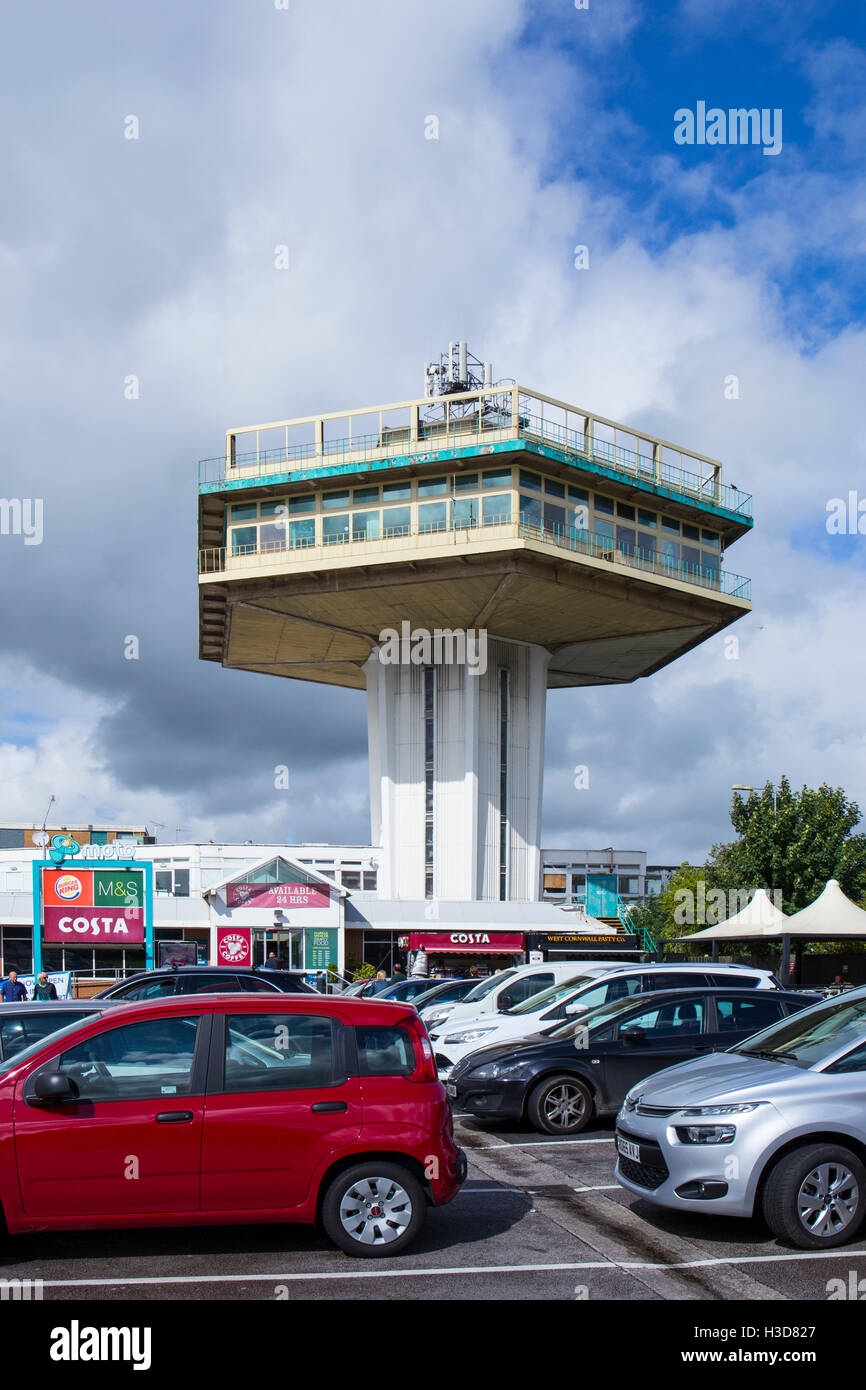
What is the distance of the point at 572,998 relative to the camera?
14.6 m

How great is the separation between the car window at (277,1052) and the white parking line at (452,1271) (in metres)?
1.06

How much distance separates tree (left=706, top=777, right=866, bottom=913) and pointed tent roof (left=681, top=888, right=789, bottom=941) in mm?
17909

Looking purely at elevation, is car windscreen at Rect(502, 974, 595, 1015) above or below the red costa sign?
above

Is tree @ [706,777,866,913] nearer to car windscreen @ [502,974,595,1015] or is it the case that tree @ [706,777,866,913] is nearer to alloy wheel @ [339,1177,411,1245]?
car windscreen @ [502,974,595,1015]

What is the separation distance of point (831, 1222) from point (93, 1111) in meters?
4.61

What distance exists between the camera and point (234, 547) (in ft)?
160

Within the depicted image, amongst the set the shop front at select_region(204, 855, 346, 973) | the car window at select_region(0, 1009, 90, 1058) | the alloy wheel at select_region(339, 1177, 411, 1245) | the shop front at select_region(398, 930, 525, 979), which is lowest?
the shop front at select_region(398, 930, 525, 979)

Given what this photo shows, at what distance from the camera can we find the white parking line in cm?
693

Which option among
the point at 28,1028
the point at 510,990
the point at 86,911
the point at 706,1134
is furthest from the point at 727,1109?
the point at 86,911

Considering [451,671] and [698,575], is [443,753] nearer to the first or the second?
[451,671]

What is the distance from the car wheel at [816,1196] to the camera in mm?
7688

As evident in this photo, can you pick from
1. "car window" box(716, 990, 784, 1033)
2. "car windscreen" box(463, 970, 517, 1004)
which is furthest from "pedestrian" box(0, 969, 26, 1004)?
"car window" box(716, 990, 784, 1033)

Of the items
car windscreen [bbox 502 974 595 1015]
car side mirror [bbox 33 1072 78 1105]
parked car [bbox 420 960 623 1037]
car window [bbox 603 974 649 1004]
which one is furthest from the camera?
parked car [bbox 420 960 623 1037]
